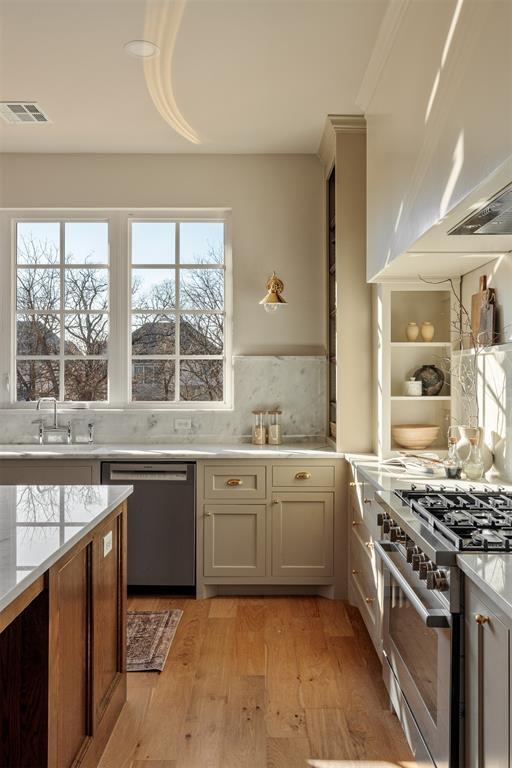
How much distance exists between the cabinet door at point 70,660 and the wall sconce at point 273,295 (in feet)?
7.82

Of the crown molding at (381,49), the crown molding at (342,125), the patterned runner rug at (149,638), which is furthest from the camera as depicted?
the crown molding at (342,125)

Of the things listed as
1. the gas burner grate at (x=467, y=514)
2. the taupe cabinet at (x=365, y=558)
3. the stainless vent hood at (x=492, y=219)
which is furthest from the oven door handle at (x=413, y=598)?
the stainless vent hood at (x=492, y=219)

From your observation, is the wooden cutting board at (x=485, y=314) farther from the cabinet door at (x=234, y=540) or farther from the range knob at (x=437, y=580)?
the cabinet door at (x=234, y=540)

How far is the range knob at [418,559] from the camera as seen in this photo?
183cm

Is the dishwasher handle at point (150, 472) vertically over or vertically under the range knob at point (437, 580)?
over

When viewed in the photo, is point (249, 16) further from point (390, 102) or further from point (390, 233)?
point (390, 233)

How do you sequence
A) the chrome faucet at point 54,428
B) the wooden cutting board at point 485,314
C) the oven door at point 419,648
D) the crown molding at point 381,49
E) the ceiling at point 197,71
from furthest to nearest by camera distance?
the chrome faucet at point 54,428, the wooden cutting board at point 485,314, the ceiling at point 197,71, the crown molding at point 381,49, the oven door at point 419,648

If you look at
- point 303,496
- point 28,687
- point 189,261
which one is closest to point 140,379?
point 189,261

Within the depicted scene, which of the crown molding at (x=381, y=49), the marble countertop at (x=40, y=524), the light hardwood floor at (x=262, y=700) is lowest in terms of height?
the light hardwood floor at (x=262, y=700)

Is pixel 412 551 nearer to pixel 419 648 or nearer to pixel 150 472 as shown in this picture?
pixel 419 648

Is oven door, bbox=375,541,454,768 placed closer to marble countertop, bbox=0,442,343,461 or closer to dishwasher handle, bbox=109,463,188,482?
marble countertop, bbox=0,442,343,461

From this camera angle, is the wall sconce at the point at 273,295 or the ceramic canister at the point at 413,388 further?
the wall sconce at the point at 273,295

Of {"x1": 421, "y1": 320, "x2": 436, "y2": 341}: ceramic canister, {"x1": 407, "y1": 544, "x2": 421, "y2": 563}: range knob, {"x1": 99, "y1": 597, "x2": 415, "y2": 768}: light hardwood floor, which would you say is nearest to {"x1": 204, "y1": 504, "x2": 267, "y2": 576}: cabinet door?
{"x1": 99, "y1": 597, "x2": 415, "y2": 768}: light hardwood floor

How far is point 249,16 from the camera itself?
103 inches
